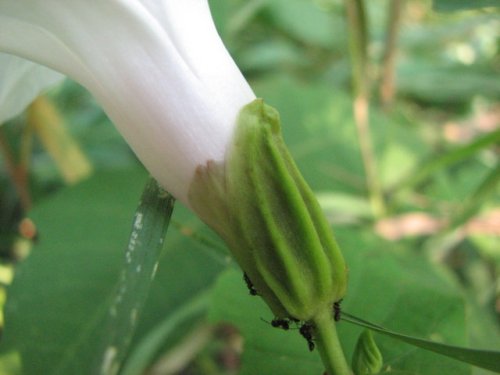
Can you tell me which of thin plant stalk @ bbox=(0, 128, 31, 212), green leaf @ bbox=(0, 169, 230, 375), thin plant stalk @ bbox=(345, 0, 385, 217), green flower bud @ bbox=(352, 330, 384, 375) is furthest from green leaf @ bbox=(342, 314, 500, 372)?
thin plant stalk @ bbox=(0, 128, 31, 212)

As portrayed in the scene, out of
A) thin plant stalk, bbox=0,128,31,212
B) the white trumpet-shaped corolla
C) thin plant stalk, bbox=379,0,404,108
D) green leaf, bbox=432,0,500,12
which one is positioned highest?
thin plant stalk, bbox=379,0,404,108

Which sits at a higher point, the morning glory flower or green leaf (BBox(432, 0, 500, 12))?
green leaf (BBox(432, 0, 500, 12))

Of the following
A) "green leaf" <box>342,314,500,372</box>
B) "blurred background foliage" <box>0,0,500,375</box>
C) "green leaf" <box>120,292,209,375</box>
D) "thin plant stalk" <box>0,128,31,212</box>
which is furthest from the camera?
"thin plant stalk" <box>0,128,31,212</box>

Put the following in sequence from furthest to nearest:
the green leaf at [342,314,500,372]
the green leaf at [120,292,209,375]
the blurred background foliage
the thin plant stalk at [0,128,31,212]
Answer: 1. the thin plant stalk at [0,128,31,212]
2. the green leaf at [120,292,209,375]
3. the blurred background foliage
4. the green leaf at [342,314,500,372]

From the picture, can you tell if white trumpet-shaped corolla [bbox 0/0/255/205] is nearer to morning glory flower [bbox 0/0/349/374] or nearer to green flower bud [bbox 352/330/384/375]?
morning glory flower [bbox 0/0/349/374]

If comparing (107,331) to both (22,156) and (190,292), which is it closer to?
(190,292)

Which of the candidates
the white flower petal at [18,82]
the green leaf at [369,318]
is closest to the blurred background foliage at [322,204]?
the green leaf at [369,318]

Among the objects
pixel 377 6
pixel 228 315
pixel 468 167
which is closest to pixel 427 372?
pixel 228 315

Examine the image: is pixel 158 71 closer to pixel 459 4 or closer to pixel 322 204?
pixel 459 4
